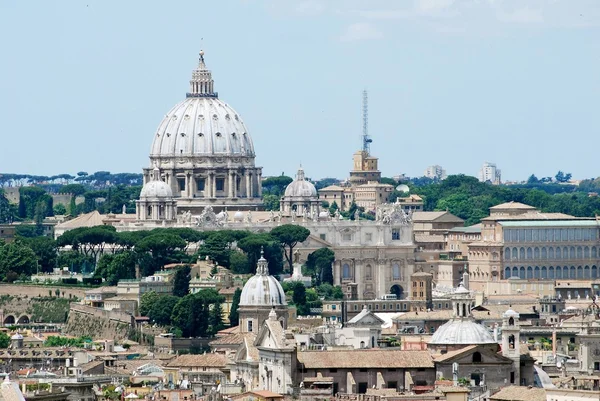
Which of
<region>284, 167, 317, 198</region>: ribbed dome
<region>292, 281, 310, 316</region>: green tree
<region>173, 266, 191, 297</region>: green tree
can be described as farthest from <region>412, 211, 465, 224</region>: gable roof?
<region>292, 281, 310, 316</region>: green tree

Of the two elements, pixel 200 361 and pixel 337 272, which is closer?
pixel 200 361

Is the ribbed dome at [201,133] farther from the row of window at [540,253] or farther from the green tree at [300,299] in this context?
the green tree at [300,299]

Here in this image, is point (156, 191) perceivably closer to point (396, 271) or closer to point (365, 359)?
point (396, 271)

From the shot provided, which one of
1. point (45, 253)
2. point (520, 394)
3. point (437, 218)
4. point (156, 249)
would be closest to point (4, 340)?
point (156, 249)

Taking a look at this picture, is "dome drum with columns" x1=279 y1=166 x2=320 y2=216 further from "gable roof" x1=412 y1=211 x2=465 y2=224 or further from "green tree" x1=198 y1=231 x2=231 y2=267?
"green tree" x1=198 y1=231 x2=231 y2=267

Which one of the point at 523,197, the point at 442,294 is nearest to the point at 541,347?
the point at 442,294

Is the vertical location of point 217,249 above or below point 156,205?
below

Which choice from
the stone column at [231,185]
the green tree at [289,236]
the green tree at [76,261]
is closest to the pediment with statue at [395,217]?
the green tree at [289,236]
